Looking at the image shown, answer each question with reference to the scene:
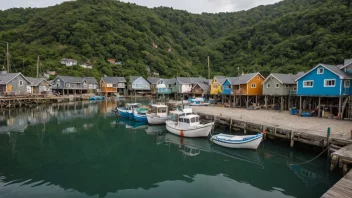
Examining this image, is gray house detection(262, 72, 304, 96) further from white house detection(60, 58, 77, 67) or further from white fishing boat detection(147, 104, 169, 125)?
white house detection(60, 58, 77, 67)

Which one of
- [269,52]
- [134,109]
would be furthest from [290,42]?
[134,109]

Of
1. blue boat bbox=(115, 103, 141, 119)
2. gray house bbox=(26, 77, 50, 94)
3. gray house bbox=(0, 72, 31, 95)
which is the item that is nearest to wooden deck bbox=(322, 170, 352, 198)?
blue boat bbox=(115, 103, 141, 119)

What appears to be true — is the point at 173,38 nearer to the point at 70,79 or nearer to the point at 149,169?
Result: the point at 70,79

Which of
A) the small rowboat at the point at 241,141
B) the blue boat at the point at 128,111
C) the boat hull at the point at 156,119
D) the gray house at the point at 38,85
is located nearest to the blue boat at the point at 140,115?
the blue boat at the point at 128,111

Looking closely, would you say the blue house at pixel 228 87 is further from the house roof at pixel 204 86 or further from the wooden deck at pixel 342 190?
the wooden deck at pixel 342 190

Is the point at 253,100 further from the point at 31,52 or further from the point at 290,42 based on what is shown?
the point at 31,52

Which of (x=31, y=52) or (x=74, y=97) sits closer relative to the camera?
(x=74, y=97)

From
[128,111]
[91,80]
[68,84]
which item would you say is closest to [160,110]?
[128,111]

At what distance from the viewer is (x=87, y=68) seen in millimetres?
90375

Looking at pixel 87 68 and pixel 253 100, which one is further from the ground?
pixel 87 68

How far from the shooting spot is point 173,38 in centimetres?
15188

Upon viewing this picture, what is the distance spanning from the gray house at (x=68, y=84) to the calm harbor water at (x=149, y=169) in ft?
172

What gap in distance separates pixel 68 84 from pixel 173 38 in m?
95.2

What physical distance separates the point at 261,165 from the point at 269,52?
85.1m
